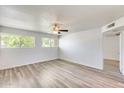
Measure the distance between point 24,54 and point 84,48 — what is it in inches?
148

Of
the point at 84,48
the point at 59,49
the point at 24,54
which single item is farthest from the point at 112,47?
the point at 24,54

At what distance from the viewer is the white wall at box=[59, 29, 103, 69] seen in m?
5.41

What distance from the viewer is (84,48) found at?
6.41 m

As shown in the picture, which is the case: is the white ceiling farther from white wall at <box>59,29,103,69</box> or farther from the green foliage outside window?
the green foliage outside window

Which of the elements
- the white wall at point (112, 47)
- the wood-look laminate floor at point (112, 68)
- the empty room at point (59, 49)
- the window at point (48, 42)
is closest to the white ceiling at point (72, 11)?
the empty room at point (59, 49)

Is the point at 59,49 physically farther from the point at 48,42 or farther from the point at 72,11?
the point at 72,11

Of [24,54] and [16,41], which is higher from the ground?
[16,41]

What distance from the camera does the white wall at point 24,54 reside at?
16.7ft

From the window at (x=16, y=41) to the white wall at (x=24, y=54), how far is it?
206 millimetres

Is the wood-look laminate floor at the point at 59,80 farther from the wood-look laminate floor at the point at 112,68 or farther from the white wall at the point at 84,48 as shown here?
the white wall at the point at 84,48

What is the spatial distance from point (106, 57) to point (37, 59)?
6.28 metres

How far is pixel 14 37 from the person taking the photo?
5.67 meters

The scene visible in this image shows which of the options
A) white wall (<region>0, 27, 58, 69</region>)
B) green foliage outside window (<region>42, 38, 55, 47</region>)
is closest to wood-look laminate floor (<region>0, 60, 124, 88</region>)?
white wall (<region>0, 27, 58, 69</region>)
